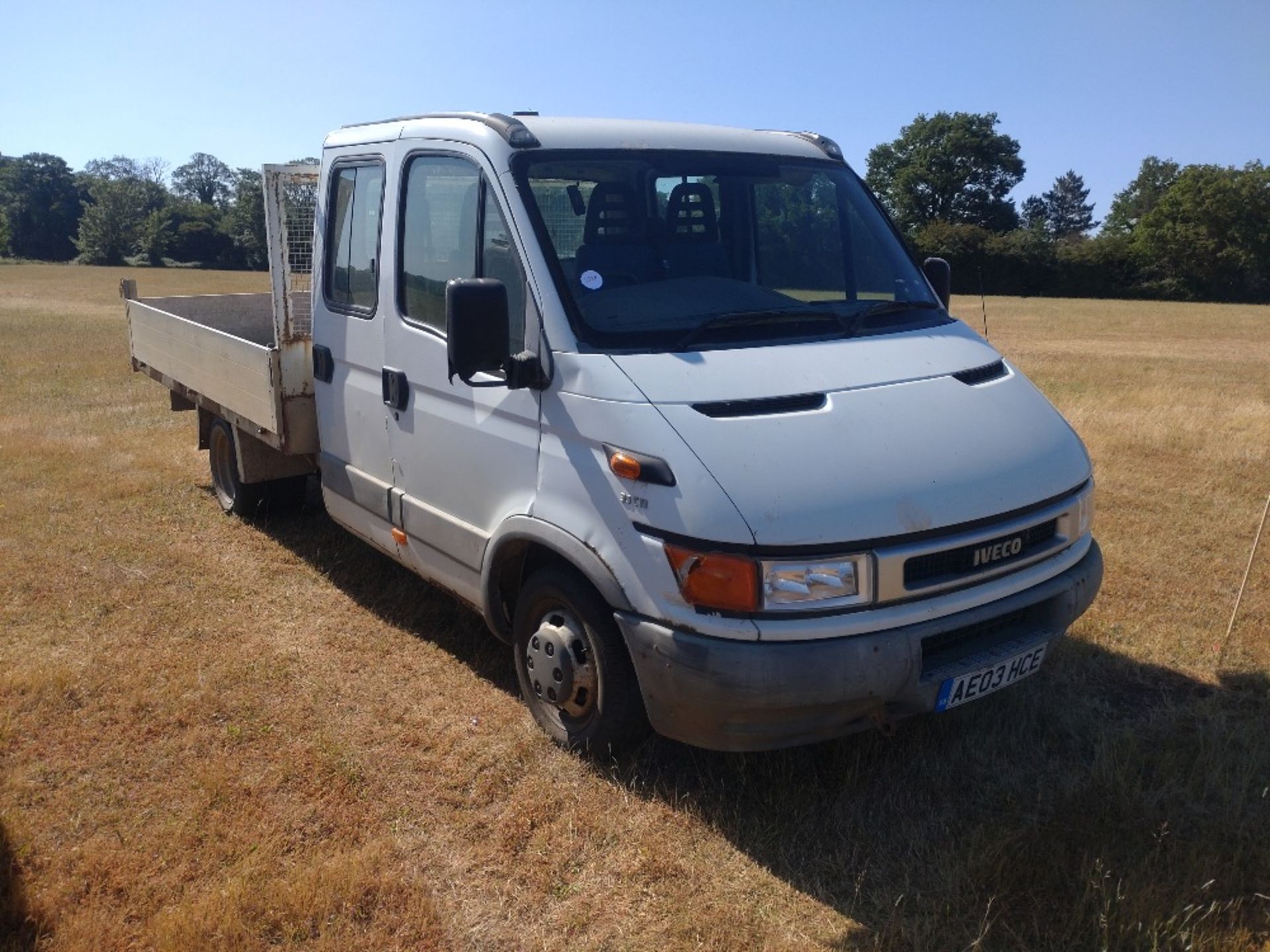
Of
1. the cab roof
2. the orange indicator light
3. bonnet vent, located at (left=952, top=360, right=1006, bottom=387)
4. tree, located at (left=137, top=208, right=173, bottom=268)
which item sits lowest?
the orange indicator light

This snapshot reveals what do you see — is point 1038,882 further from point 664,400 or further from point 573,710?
point 664,400

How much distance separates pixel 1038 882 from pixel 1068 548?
1.24m

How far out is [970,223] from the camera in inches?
2859

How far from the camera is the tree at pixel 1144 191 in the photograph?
327ft

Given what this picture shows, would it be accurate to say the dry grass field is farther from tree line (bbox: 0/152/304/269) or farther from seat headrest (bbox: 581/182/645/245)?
tree line (bbox: 0/152/304/269)

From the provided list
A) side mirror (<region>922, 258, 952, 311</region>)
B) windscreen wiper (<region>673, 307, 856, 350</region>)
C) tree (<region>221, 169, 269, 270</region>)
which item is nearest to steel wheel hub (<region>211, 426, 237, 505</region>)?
windscreen wiper (<region>673, 307, 856, 350</region>)

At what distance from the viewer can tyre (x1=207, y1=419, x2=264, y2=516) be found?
738cm

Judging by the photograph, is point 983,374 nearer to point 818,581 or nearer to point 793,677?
point 818,581

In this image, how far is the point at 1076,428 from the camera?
35.9 feet

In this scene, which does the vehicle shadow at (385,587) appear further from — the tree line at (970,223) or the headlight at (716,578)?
the tree line at (970,223)

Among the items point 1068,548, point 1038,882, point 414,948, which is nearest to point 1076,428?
point 1068,548

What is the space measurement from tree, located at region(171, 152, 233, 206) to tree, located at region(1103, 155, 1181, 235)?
3756 inches

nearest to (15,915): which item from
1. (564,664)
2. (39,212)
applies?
(564,664)

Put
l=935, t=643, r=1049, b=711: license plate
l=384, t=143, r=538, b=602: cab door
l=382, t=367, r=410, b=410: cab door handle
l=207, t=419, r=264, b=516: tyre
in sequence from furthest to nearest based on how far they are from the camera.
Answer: l=207, t=419, r=264, b=516: tyre → l=382, t=367, r=410, b=410: cab door handle → l=384, t=143, r=538, b=602: cab door → l=935, t=643, r=1049, b=711: license plate
